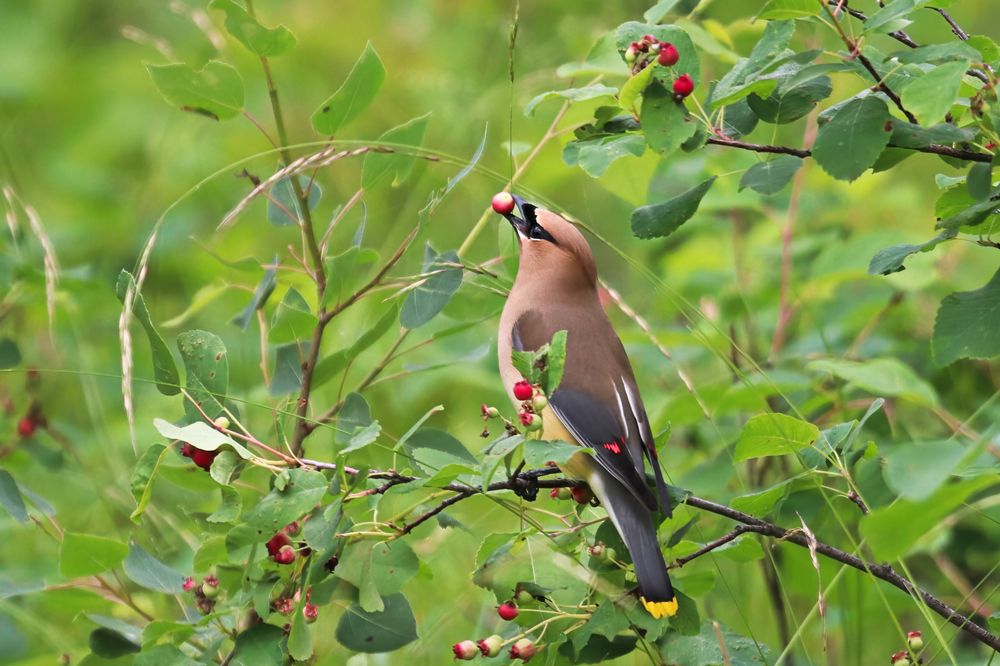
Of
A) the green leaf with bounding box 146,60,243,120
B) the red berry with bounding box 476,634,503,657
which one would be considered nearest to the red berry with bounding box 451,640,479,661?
the red berry with bounding box 476,634,503,657

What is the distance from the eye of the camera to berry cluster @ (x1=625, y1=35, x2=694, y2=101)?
216 centimetres

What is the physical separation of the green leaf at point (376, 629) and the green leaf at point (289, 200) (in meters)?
0.80

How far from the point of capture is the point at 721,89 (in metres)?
2.22

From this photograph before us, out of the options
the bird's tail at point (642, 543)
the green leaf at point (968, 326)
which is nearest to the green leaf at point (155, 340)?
the bird's tail at point (642, 543)

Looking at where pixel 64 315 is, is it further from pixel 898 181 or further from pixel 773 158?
pixel 898 181

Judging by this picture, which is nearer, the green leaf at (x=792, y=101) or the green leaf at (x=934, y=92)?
the green leaf at (x=934, y=92)

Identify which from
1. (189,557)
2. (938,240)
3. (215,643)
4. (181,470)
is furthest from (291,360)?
(938,240)

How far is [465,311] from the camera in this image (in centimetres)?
293

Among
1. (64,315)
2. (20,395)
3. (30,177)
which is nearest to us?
(64,315)

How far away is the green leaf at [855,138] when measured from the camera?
211 centimetres

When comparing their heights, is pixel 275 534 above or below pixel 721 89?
below

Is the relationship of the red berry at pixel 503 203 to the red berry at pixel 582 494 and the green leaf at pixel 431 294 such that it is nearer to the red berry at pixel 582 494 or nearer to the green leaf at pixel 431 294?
the green leaf at pixel 431 294

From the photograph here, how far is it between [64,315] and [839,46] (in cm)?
267

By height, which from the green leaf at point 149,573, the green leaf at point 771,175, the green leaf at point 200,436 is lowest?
the green leaf at point 149,573
